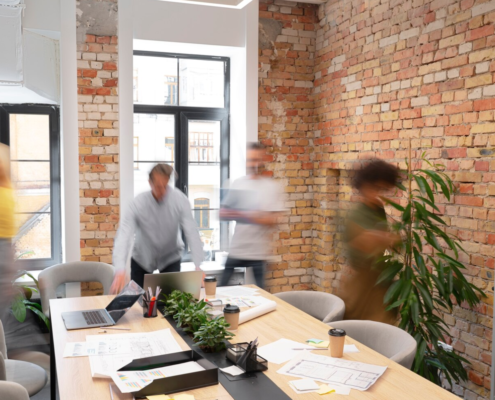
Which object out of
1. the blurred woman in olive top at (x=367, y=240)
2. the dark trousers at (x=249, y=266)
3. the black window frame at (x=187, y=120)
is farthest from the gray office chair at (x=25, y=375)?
the black window frame at (x=187, y=120)

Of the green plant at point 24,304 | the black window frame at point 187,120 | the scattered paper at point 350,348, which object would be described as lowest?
the green plant at point 24,304

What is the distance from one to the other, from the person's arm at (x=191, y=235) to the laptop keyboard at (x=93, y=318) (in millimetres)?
1138

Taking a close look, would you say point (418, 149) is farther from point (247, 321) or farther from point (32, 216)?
point (32, 216)

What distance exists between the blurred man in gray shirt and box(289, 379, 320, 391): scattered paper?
2.10m

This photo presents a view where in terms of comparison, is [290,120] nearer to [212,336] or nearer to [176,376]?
[212,336]

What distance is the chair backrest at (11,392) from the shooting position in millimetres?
1910

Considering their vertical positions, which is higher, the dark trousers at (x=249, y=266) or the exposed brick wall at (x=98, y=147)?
the exposed brick wall at (x=98, y=147)

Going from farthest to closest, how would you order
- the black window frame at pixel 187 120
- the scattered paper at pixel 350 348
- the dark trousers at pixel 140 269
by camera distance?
the black window frame at pixel 187 120 → the dark trousers at pixel 140 269 → the scattered paper at pixel 350 348

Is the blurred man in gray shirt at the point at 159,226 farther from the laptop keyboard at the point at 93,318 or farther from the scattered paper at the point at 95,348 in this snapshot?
the scattered paper at the point at 95,348

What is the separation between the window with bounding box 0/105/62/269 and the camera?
537cm

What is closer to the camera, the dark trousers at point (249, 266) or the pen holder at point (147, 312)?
the pen holder at point (147, 312)

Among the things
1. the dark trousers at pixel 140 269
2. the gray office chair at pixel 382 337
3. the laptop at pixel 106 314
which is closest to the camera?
the gray office chair at pixel 382 337

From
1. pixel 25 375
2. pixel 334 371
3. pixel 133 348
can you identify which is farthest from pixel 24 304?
pixel 334 371

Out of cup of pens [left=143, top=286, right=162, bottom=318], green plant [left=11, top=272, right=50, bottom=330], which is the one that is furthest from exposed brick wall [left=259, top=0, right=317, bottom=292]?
cup of pens [left=143, top=286, right=162, bottom=318]
